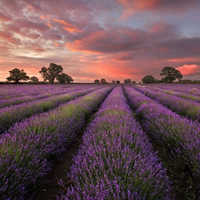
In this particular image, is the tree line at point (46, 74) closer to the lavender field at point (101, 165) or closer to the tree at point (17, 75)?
the tree at point (17, 75)

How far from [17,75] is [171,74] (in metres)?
64.1

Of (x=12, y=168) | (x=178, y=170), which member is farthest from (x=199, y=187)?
(x=12, y=168)

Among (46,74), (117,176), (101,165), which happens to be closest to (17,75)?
(46,74)

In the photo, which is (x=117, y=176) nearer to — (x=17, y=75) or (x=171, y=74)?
(x=17, y=75)

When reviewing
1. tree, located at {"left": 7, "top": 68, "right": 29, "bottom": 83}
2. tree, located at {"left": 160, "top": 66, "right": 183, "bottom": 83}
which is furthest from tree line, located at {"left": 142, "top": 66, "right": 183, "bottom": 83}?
tree, located at {"left": 7, "top": 68, "right": 29, "bottom": 83}

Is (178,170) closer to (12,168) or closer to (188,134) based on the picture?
(188,134)

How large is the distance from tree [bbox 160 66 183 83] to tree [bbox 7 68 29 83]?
5902 cm

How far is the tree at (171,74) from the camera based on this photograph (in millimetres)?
59094

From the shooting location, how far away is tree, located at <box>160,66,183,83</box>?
59094 mm

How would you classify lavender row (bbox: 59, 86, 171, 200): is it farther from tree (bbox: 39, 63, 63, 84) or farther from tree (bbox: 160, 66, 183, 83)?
tree (bbox: 160, 66, 183, 83)

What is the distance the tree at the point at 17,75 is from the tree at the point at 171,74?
59.0m

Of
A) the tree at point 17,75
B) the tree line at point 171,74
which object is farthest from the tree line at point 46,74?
the tree line at point 171,74

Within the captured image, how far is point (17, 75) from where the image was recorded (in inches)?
1850

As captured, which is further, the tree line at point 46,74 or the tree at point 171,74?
the tree at point 171,74
